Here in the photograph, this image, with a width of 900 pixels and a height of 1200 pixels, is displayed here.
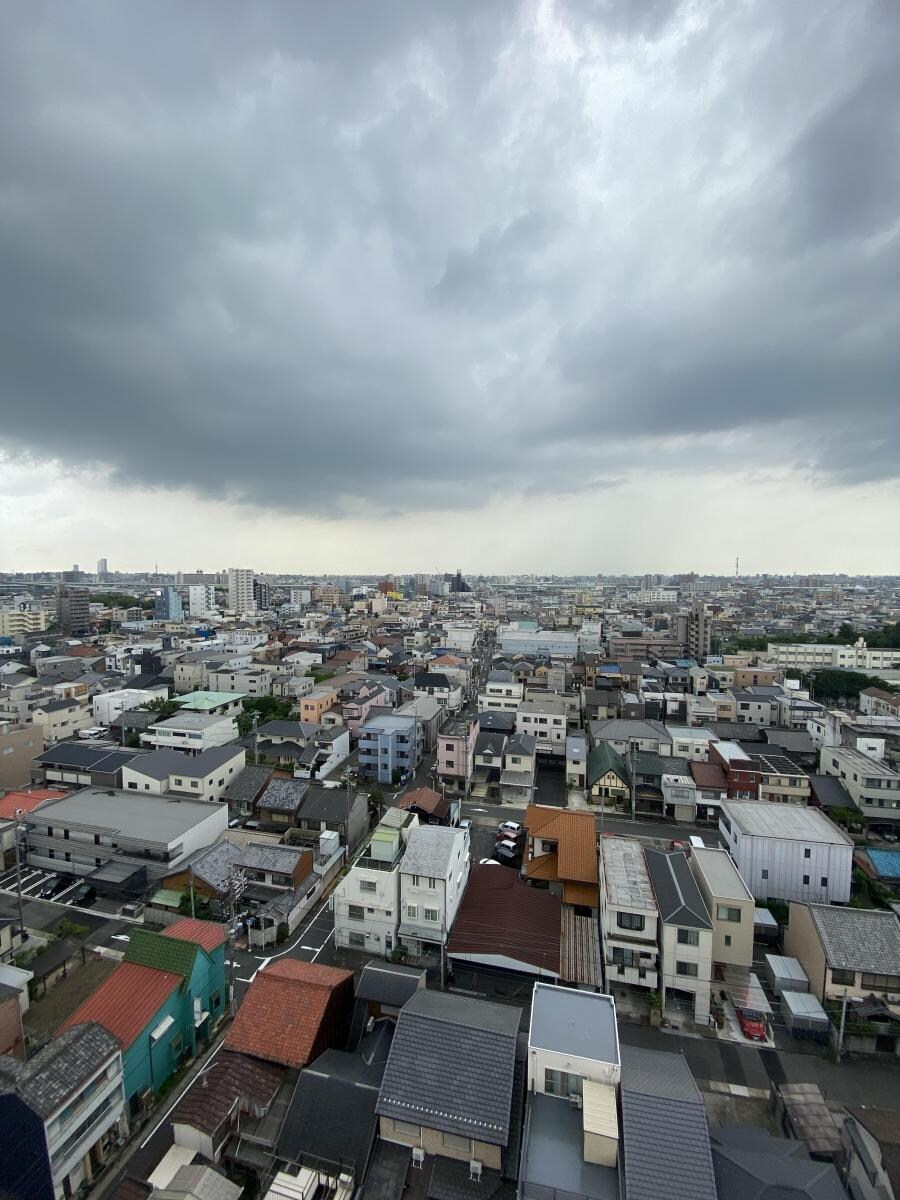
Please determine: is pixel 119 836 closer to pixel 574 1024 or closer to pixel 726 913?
pixel 574 1024

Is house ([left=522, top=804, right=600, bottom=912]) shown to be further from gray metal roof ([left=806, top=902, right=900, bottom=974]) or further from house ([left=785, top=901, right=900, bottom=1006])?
gray metal roof ([left=806, top=902, right=900, bottom=974])

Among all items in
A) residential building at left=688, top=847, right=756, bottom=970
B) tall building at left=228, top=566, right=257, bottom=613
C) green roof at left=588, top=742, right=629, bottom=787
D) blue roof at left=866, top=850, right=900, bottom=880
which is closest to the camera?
residential building at left=688, top=847, right=756, bottom=970

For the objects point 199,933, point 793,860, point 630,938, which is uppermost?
point 199,933

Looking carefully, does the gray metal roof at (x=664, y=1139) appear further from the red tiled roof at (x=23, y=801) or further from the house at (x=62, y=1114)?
the red tiled roof at (x=23, y=801)

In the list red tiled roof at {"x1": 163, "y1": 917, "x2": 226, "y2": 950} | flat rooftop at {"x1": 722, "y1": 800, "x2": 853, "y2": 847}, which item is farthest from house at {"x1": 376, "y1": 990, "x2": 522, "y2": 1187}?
flat rooftop at {"x1": 722, "y1": 800, "x2": 853, "y2": 847}

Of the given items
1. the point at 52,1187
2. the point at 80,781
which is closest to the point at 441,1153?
the point at 52,1187

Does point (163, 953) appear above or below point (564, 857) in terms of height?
above

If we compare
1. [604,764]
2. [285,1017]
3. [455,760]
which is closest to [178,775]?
[455,760]

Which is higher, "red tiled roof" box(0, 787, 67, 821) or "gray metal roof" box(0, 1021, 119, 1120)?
"gray metal roof" box(0, 1021, 119, 1120)
